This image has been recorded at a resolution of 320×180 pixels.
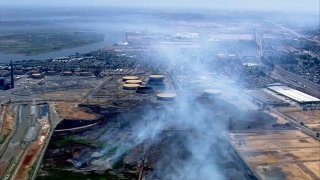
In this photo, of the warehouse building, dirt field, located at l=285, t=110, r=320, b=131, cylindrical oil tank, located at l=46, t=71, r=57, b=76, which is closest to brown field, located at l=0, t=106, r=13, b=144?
cylindrical oil tank, located at l=46, t=71, r=57, b=76

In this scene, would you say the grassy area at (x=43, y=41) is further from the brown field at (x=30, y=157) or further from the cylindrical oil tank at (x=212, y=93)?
the brown field at (x=30, y=157)

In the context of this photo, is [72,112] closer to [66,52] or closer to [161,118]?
[161,118]

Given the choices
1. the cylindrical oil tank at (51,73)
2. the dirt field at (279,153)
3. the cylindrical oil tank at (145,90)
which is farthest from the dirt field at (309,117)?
the cylindrical oil tank at (51,73)

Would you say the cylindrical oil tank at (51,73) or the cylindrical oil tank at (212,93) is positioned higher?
the cylindrical oil tank at (51,73)

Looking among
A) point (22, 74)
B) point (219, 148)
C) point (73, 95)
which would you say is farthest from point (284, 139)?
point (22, 74)

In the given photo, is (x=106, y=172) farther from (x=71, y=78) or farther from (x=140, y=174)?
(x=71, y=78)

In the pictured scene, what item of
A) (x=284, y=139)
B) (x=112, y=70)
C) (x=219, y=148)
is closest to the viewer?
(x=219, y=148)
